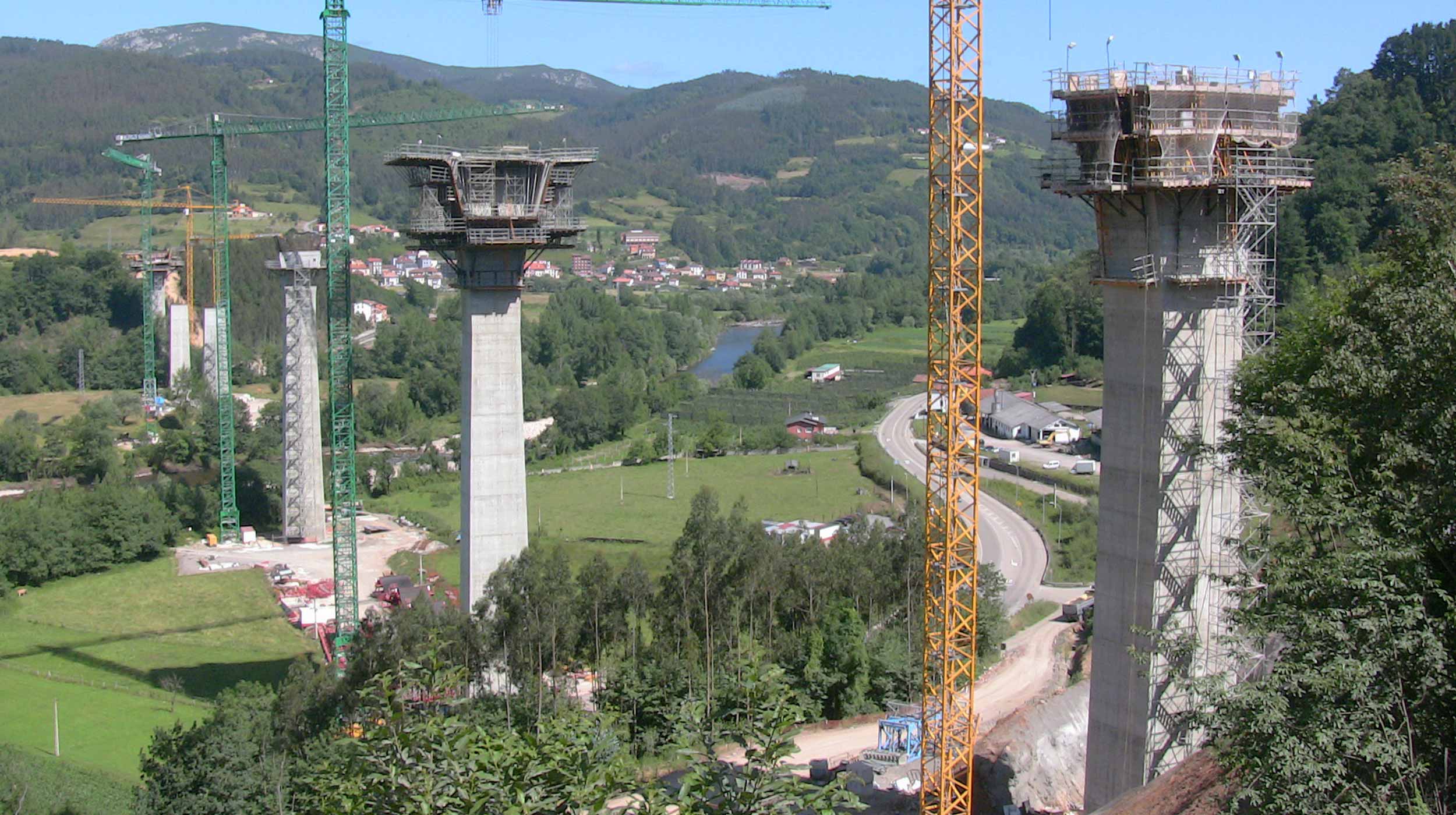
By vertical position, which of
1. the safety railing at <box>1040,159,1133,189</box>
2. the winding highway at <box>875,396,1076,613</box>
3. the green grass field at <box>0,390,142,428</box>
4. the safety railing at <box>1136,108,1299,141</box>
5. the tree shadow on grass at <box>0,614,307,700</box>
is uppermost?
the safety railing at <box>1136,108,1299,141</box>

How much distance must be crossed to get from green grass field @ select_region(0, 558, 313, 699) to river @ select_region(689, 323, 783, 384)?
53010 millimetres

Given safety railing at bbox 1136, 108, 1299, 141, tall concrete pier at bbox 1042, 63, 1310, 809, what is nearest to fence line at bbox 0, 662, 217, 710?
tall concrete pier at bbox 1042, 63, 1310, 809

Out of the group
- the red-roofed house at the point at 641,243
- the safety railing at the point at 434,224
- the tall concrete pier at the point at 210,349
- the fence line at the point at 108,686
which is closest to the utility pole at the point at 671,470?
the fence line at the point at 108,686

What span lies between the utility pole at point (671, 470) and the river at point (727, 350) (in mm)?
29809

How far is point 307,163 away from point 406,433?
109694mm

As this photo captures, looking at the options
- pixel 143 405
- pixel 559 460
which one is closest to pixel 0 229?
pixel 143 405

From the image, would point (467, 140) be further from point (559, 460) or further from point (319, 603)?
point (319, 603)

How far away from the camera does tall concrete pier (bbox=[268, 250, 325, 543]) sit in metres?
56.4

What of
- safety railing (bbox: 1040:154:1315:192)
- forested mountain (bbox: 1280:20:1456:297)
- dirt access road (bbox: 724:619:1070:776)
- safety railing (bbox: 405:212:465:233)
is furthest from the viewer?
forested mountain (bbox: 1280:20:1456:297)

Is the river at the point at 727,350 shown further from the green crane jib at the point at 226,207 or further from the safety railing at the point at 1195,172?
the safety railing at the point at 1195,172

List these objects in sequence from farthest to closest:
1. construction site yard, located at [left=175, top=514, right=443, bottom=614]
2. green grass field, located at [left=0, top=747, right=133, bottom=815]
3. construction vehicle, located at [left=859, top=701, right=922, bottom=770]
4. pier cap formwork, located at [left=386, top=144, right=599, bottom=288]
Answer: construction site yard, located at [left=175, top=514, right=443, bottom=614] < pier cap formwork, located at [left=386, top=144, right=599, bottom=288] < construction vehicle, located at [left=859, top=701, right=922, bottom=770] < green grass field, located at [left=0, top=747, right=133, bottom=815]

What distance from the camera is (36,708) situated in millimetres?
36250

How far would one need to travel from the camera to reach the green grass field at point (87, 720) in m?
32.7

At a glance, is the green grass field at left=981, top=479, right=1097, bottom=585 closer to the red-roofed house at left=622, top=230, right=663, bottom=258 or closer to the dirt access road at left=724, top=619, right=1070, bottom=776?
the dirt access road at left=724, top=619, right=1070, bottom=776
